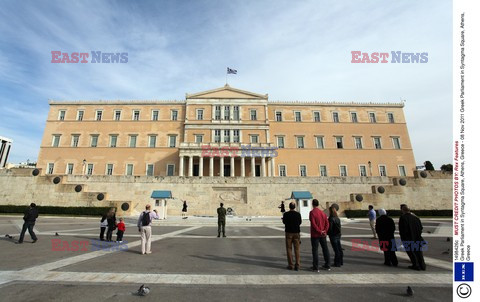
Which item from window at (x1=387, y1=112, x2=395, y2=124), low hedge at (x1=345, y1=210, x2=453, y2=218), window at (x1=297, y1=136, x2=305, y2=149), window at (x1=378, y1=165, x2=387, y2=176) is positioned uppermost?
window at (x1=387, y1=112, x2=395, y2=124)

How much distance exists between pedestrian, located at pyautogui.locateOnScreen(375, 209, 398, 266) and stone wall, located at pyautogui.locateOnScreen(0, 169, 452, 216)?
65.4 feet

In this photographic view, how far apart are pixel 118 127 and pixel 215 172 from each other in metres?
20.3

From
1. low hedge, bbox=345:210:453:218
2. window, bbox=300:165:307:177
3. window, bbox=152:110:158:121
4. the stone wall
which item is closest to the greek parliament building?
window, bbox=300:165:307:177

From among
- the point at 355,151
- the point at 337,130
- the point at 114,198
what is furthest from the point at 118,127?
the point at 355,151

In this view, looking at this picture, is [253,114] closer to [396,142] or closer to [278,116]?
[278,116]

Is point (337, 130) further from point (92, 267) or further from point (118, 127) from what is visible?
point (92, 267)

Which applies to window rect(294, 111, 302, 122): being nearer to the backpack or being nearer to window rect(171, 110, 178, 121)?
window rect(171, 110, 178, 121)

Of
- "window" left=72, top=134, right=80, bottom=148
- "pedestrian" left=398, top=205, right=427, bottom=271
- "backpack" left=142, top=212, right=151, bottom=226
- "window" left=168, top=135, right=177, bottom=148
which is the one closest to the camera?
"pedestrian" left=398, top=205, right=427, bottom=271

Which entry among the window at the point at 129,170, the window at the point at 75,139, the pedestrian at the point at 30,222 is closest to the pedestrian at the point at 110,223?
the pedestrian at the point at 30,222

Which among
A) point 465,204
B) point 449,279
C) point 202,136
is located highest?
point 202,136

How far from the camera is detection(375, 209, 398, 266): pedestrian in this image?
20.8ft

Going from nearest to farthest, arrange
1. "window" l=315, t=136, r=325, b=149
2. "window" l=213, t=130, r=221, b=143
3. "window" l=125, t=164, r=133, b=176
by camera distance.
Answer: "window" l=125, t=164, r=133, b=176
"window" l=213, t=130, r=221, b=143
"window" l=315, t=136, r=325, b=149

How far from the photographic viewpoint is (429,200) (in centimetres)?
2669

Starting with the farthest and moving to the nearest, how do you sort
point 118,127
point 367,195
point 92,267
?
point 118,127
point 367,195
point 92,267
